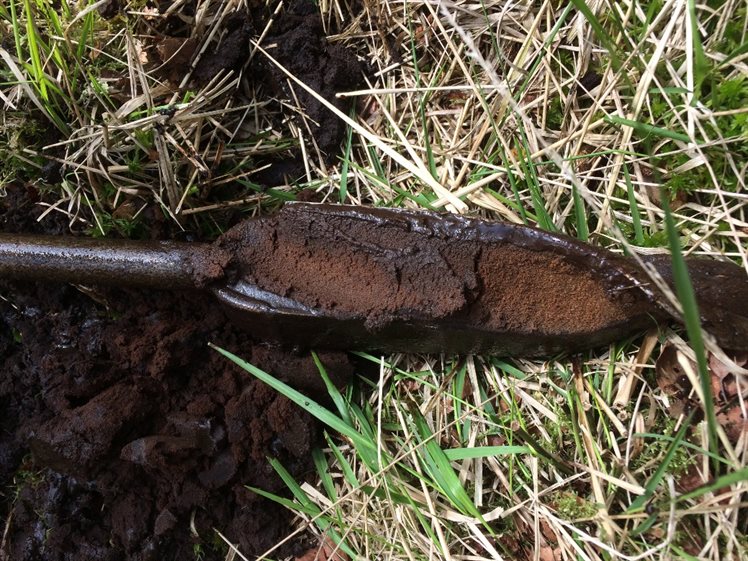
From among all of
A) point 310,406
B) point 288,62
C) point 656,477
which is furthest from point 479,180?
point 656,477

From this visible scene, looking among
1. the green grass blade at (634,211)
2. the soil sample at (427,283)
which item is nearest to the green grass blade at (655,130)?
the green grass blade at (634,211)

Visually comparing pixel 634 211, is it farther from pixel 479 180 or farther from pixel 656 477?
pixel 656 477

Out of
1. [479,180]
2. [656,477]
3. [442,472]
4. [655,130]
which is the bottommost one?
[442,472]

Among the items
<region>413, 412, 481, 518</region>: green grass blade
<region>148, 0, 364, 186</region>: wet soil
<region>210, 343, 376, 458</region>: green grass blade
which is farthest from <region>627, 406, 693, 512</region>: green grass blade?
<region>148, 0, 364, 186</region>: wet soil

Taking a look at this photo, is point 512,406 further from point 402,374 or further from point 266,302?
point 266,302

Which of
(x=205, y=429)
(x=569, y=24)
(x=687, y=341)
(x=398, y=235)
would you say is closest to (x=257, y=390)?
(x=205, y=429)

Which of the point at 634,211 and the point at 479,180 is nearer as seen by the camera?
the point at 634,211
